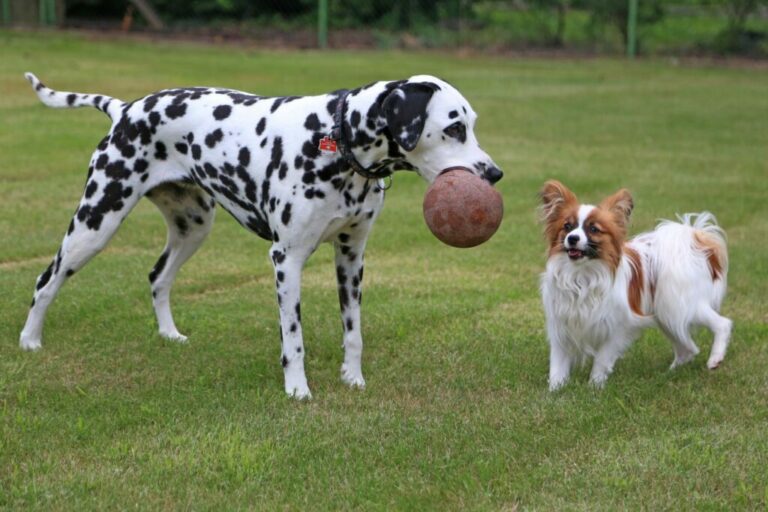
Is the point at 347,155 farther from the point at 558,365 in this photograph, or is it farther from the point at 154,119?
the point at 558,365

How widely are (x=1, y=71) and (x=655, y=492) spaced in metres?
17.6

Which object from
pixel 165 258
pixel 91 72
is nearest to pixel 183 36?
pixel 91 72

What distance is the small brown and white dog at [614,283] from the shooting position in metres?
6.54

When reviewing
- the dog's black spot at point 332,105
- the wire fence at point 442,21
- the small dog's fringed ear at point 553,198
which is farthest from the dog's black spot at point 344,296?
the wire fence at point 442,21

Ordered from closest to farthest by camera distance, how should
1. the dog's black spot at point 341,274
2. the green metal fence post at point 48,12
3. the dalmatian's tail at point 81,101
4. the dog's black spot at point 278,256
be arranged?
the dog's black spot at point 278,256, the dog's black spot at point 341,274, the dalmatian's tail at point 81,101, the green metal fence post at point 48,12

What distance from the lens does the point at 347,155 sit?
5.99 metres

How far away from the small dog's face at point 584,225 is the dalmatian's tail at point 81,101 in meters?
2.56

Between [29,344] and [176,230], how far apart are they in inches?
44.5

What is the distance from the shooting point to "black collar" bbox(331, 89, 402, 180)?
5.98 m

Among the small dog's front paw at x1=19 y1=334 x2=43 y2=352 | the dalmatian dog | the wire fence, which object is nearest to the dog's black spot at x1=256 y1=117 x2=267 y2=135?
the dalmatian dog

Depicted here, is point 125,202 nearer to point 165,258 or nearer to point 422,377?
point 165,258

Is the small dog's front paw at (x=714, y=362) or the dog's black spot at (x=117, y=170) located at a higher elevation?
the dog's black spot at (x=117, y=170)

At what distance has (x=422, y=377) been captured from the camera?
6797 mm

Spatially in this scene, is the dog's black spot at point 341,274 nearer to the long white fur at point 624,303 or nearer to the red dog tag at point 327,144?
the red dog tag at point 327,144
